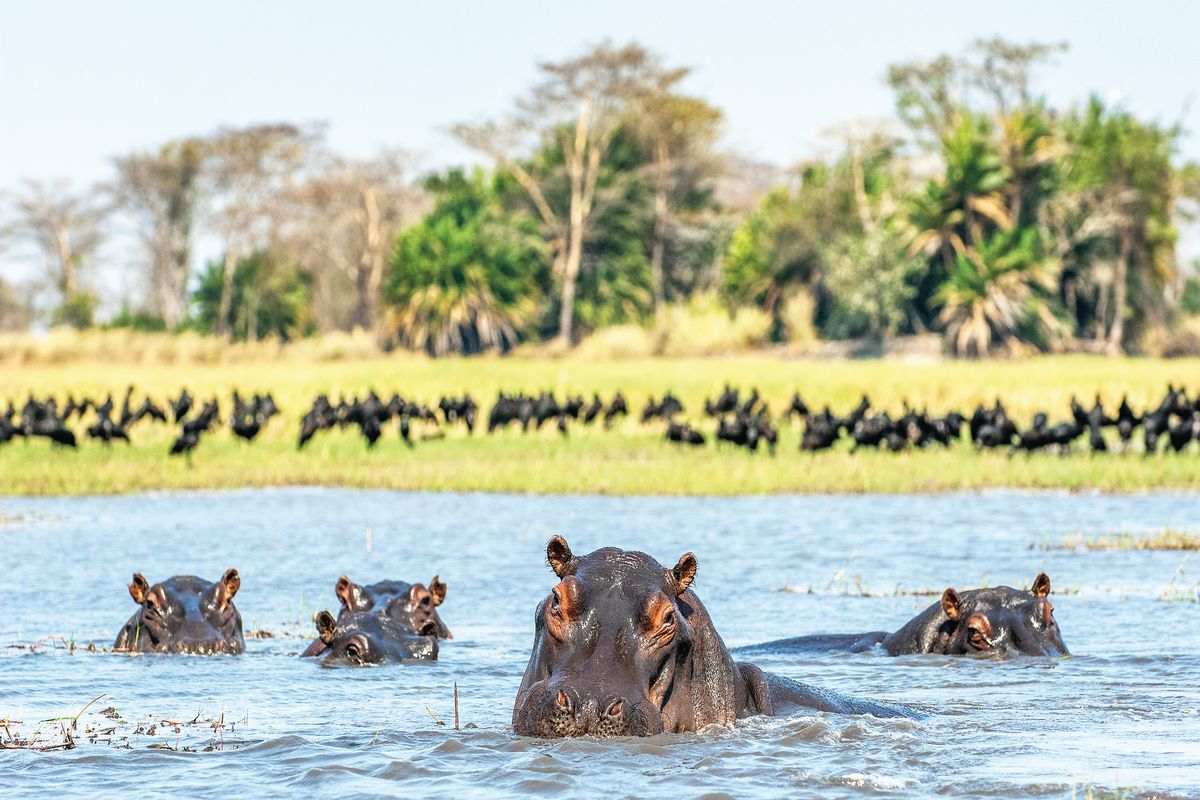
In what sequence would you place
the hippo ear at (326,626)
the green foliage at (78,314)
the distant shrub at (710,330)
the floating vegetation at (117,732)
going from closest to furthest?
the floating vegetation at (117,732) → the hippo ear at (326,626) → the distant shrub at (710,330) → the green foliage at (78,314)

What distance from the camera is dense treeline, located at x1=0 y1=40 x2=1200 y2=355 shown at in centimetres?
5666

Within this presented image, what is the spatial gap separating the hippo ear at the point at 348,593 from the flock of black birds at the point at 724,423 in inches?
724

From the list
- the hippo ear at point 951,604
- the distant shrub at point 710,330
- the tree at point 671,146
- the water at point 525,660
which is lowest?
the water at point 525,660

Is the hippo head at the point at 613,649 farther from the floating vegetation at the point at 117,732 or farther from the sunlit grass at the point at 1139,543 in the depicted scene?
the sunlit grass at the point at 1139,543

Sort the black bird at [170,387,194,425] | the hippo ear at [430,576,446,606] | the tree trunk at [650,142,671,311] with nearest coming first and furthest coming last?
the hippo ear at [430,576,446,606] → the black bird at [170,387,194,425] → the tree trunk at [650,142,671,311]

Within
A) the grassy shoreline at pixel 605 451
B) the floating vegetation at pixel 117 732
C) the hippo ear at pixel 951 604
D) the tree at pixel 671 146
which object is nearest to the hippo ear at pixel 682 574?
the floating vegetation at pixel 117 732

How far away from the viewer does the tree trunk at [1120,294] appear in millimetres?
57469

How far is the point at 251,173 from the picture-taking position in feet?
234

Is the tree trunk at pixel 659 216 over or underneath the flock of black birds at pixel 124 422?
over

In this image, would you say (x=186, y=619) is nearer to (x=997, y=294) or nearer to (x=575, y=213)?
(x=997, y=294)

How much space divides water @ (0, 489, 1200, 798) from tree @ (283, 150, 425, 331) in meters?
46.4

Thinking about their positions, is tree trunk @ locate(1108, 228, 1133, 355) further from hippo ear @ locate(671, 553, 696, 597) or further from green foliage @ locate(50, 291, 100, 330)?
hippo ear @ locate(671, 553, 696, 597)

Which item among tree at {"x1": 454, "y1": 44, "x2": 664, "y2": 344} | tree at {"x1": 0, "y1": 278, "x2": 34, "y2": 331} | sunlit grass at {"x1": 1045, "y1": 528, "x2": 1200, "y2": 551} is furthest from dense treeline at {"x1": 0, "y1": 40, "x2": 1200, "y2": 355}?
sunlit grass at {"x1": 1045, "y1": 528, "x2": 1200, "y2": 551}

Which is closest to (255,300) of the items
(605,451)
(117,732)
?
(605,451)
